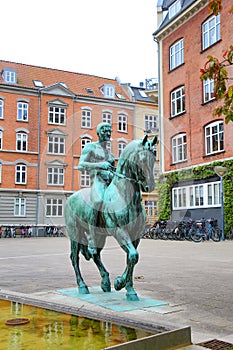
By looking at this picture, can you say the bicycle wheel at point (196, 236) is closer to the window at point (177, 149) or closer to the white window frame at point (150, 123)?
the window at point (177, 149)

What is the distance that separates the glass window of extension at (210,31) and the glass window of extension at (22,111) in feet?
65.0

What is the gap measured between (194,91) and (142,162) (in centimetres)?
2468

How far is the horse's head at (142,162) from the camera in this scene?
5.25 meters

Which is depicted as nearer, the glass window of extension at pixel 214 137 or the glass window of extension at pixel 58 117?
the glass window of extension at pixel 58 117

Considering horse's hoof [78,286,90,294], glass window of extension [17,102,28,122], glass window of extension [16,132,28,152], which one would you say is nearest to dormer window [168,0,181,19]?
glass window of extension [17,102,28,122]

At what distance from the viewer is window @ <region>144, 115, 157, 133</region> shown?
243 inches

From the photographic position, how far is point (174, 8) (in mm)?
31953

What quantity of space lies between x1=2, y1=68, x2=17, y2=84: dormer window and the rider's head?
1499 inches

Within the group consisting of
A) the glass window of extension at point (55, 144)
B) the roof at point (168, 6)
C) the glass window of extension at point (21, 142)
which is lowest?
the glass window of extension at point (55, 144)

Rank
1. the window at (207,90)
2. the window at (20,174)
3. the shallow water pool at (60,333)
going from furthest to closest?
the window at (20,174) < the window at (207,90) < the shallow water pool at (60,333)

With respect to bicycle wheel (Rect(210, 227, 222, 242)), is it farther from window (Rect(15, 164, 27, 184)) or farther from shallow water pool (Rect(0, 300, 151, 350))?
window (Rect(15, 164, 27, 184))

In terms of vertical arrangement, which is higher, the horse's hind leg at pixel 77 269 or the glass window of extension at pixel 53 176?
the glass window of extension at pixel 53 176

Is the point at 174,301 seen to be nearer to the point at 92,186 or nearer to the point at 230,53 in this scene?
the point at 92,186

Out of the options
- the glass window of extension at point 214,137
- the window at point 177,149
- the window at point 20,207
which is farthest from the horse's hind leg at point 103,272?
the window at point 20,207
